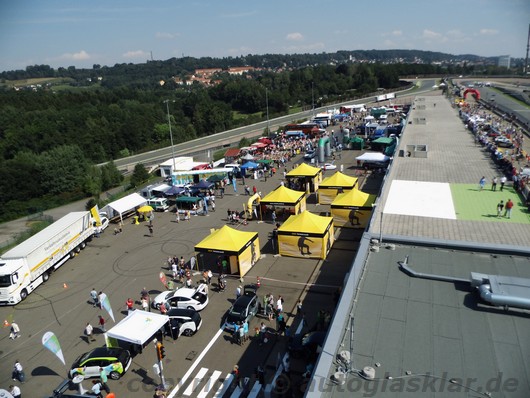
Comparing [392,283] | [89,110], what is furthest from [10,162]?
[392,283]

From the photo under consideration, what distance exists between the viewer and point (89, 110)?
285 ft

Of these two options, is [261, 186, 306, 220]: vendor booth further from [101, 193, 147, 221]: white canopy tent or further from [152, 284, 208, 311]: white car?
[101, 193, 147, 221]: white canopy tent

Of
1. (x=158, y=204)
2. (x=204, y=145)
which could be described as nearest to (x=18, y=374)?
(x=158, y=204)

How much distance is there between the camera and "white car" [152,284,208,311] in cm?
1847

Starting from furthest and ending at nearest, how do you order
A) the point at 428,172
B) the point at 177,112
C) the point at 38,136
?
the point at 177,112, the point at 38,136, the point at 428,172

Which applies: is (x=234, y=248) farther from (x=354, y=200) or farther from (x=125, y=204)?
(x=125, y=204)

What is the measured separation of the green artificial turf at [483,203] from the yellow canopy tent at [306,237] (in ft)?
25.0

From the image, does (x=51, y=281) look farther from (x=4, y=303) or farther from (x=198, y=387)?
(x=198, y=387)

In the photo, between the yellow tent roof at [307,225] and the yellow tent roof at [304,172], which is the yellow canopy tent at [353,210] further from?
the yellow tent roof at [304,172]

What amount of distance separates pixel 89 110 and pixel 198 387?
86.2 meters

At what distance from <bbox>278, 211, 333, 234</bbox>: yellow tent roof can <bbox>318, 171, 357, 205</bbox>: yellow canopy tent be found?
7321mm

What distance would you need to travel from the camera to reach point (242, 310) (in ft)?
55.8

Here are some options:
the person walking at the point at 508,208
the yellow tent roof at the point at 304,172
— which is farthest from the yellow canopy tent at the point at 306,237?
the yellow tent roof at the point at 304,172

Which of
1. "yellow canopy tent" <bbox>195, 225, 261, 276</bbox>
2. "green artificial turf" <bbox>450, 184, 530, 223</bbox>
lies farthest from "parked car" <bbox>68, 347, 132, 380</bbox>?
"green artificial turf" <bbox>450, 184, 530, 223</bbox>
